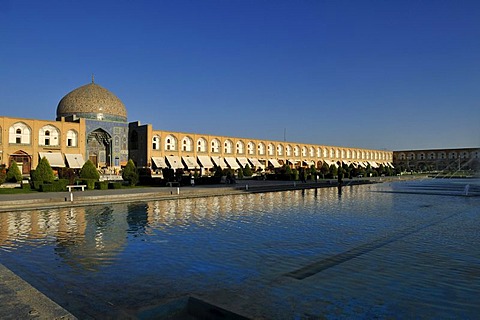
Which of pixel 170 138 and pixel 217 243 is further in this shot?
pixel 170 138

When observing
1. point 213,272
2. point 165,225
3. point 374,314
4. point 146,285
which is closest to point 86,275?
point 146,285

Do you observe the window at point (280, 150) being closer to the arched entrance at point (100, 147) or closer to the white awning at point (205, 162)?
the white awning at point (205, 162)

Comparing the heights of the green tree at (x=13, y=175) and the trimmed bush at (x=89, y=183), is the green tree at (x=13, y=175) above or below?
above

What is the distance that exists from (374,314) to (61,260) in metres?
3.80

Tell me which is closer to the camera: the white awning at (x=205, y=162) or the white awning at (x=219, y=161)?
the white awning at (x=205, y=162)

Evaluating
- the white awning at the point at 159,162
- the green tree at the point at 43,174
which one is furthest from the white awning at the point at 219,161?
the green tree at the point at 43,174

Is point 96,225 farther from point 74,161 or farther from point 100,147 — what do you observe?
point 100,147

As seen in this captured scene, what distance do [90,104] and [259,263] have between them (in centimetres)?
3138

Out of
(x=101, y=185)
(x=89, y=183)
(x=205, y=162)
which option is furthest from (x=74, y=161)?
(x=89, y=183)

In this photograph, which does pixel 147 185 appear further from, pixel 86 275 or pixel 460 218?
pixel 86 275

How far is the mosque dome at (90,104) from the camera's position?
3275 cm

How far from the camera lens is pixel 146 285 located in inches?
154

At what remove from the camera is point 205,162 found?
38.7 m

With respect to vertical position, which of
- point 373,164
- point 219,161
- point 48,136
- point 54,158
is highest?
point 48,136
